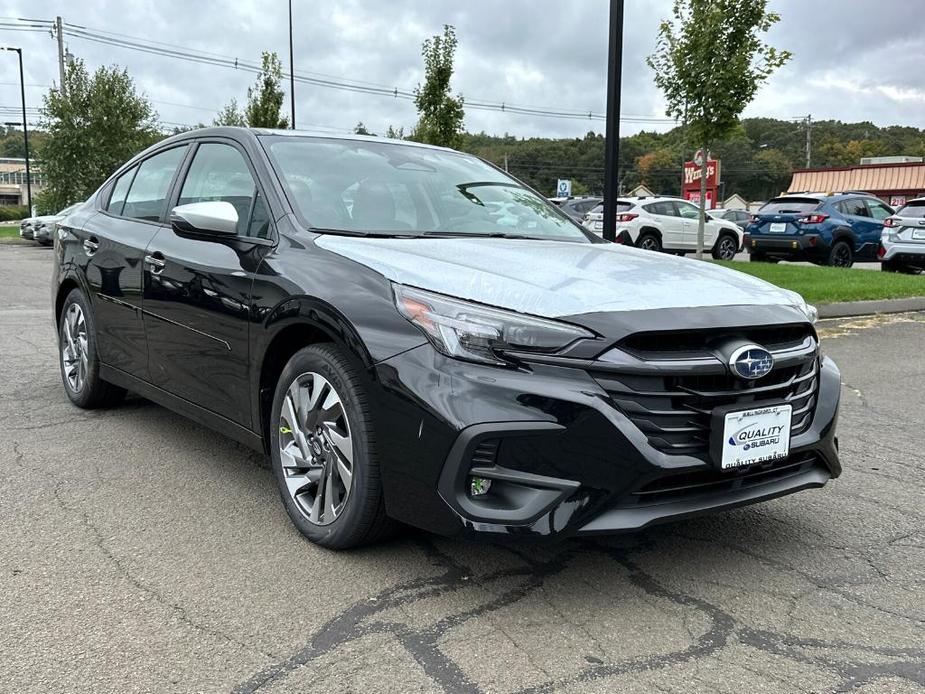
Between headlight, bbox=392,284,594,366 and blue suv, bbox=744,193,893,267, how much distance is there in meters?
15.2

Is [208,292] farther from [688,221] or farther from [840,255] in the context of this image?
[688,221]

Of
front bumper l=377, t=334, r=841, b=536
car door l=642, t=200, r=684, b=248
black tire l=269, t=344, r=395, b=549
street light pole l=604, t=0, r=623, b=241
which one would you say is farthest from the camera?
car door l=642, t=200, r=684, b=248

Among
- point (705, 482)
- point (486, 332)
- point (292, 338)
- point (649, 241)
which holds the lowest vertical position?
point (705, 482)

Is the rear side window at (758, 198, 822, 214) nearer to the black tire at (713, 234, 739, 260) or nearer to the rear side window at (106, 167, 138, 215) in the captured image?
the black tire at (713, 234, 739, 260)

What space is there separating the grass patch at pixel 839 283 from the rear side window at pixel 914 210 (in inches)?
61.4

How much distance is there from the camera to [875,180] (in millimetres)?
49781

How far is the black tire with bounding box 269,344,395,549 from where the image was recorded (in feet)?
9.29

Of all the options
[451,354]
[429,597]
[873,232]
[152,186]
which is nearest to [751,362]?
[451,354]

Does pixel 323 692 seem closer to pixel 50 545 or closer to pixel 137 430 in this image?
pixel 50 545

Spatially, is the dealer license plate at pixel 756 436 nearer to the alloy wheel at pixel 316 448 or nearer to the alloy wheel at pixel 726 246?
the alloy wheel at pixel 316 448

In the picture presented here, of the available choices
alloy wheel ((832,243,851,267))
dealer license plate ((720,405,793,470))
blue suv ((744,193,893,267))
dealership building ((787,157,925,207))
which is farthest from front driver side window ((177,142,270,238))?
dealership building ((787,157,925,207))

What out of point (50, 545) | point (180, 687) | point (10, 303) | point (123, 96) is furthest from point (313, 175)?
point (123, 96)

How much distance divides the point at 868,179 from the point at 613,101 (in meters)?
47.6

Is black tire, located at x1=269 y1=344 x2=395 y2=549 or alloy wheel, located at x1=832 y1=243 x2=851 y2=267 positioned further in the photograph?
alloy wheel, located at x1=832 y1=243 x2=851 y2=267
